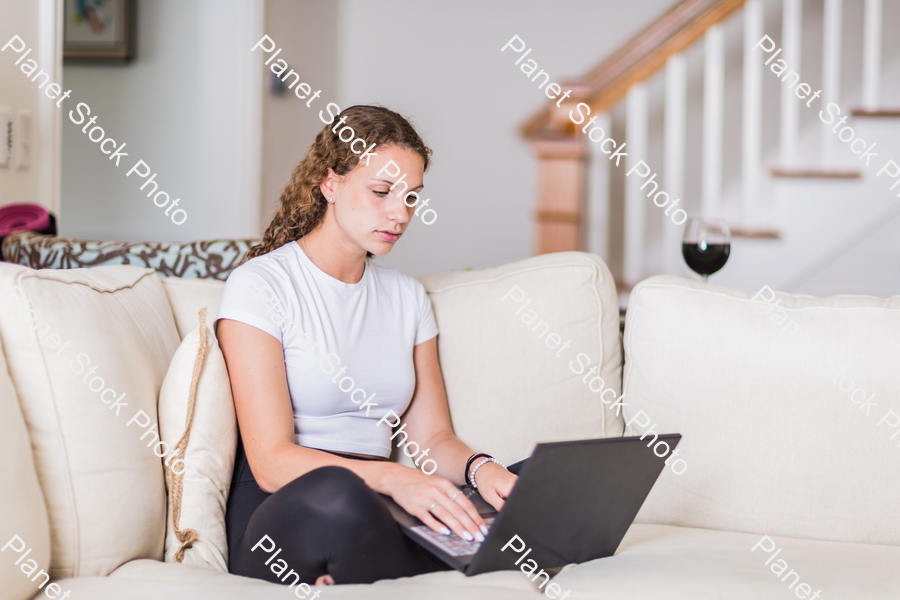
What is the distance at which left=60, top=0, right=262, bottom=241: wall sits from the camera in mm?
2920

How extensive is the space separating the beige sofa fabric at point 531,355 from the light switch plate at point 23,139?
1.03 meters

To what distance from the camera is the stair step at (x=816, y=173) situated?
2.57 meters

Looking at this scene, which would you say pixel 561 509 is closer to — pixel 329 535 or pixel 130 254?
pixel 329 535

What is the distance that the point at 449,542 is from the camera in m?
1.07

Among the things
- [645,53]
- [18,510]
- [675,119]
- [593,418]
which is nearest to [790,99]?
[675,119]

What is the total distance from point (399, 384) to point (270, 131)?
7.11ft

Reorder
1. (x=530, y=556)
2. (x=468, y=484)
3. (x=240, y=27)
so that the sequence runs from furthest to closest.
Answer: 1. (x=240, y=27)
2. (x=468, y=484)
3. (x=530, y=556)

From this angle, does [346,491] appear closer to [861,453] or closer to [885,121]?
[861,453]

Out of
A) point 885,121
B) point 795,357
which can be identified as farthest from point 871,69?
point 795,357

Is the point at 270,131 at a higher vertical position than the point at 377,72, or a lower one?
lower

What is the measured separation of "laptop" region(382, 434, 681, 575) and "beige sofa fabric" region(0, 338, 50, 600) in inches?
17.3

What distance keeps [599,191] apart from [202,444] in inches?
77.6

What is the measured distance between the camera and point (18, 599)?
0.95m

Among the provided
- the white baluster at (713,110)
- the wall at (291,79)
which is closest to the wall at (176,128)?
the wall at (291,79)
